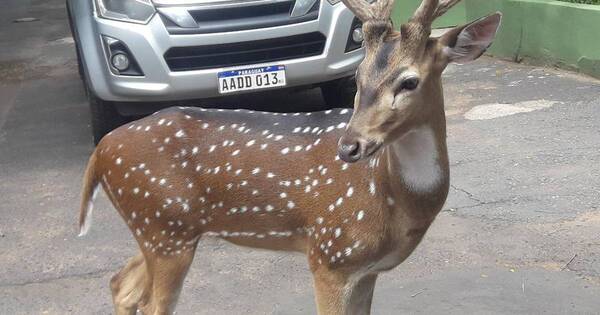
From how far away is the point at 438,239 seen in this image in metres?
5.21

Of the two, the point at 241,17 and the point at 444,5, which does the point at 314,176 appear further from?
the point at 241,17

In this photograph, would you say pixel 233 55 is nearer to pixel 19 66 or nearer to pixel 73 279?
pixel 73 279

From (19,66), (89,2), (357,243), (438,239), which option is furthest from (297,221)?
(19,66)

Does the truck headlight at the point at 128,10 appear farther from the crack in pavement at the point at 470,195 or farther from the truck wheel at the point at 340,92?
the crack in pavement at the point at 470,195

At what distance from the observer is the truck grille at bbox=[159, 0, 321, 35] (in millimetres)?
6574

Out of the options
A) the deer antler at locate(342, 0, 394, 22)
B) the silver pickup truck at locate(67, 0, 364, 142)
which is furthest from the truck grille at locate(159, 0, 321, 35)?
the deer antler at locate(342, 0, 394, 22)

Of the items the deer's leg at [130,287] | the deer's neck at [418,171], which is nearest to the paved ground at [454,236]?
the deer's leg at [130,287]

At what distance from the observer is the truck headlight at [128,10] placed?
658cm

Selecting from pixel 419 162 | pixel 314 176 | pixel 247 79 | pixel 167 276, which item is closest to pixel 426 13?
pixel 419 162

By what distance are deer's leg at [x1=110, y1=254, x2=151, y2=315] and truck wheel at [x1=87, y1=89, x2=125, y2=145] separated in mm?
3103

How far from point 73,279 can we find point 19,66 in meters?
7.52

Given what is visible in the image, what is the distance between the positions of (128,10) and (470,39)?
404cm

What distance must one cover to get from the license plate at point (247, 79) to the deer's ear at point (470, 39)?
11.7ft

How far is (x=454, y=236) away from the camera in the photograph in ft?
17.1
